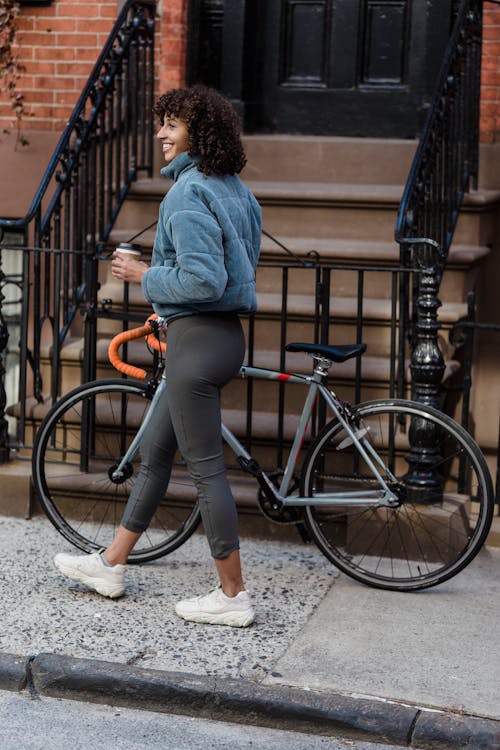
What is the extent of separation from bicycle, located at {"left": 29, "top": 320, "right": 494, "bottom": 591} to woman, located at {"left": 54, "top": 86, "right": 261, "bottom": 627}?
48 centimetres

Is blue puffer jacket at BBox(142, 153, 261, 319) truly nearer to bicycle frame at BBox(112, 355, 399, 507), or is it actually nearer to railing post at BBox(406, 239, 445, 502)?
bicycle frame at BBox(112, 355, 399, 507)

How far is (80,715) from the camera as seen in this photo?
461 cm

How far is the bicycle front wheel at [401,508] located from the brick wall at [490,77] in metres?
2.41

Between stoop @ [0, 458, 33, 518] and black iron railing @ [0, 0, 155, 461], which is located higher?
black iron railing @ [0, 0, 155, 461]

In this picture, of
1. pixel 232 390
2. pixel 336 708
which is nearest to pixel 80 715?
pixel 336 708

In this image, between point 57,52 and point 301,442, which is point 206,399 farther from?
point 57,52

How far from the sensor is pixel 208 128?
16.6ft

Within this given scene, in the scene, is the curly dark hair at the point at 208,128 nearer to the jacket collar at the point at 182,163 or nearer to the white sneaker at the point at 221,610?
→ the jacket collar at the point at 182,163

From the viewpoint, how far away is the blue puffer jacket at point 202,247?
4918 mm

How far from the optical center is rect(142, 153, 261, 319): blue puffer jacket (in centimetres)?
492

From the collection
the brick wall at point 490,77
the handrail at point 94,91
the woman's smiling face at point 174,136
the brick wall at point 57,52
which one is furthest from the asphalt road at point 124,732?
the brick wall at point 57,52

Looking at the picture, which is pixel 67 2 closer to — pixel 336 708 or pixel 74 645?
pixel 74 645

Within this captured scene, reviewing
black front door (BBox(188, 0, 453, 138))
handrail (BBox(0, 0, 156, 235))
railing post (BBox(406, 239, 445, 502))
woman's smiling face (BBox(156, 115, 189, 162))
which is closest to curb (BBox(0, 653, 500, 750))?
railing post (BBox(406, 239, 445, 502))

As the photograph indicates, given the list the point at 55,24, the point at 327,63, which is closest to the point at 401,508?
the point at 327,63
